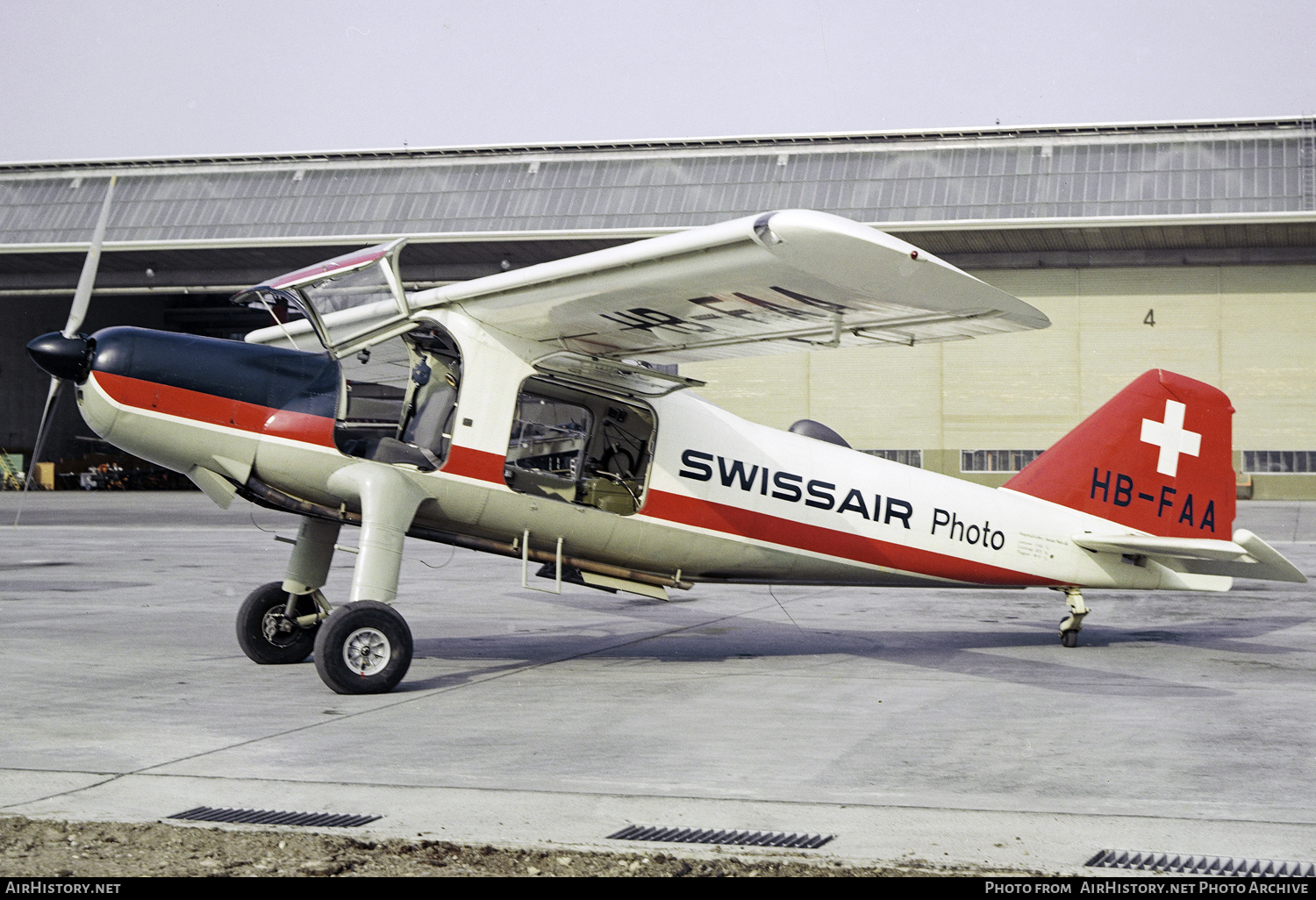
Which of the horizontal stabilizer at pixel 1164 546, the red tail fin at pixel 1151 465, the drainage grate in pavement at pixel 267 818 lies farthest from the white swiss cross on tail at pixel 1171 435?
the drainage grate in pavement at pixel 267 818

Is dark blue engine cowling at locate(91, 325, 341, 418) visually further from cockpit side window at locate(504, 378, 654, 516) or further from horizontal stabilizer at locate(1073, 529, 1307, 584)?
horizontal stabilizer at locate(1073, 529, 1307, 584)

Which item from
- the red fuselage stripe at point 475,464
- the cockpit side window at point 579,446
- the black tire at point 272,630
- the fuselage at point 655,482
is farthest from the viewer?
the black tire at point 272,630

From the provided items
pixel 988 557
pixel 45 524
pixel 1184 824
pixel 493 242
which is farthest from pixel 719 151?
pixel 1184 824

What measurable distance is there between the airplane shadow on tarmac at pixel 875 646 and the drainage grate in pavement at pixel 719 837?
3964mm

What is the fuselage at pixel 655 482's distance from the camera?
8.45 m

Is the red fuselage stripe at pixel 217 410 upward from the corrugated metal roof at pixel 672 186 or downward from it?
downward

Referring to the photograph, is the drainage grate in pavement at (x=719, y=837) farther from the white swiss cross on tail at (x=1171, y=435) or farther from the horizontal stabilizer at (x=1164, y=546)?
the white swiss cross on tail at (x=1171, y=435)

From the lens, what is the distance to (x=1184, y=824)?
5.09m

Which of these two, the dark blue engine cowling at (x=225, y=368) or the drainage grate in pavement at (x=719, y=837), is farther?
the dark blue engine cowling at (x=225, y=368)

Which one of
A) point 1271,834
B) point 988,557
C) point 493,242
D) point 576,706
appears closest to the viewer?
point 1271,834

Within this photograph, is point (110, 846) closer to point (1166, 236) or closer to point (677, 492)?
point (677, 492)

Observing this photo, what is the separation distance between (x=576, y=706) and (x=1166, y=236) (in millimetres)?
37103

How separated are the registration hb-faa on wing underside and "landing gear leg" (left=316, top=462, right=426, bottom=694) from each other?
0.06 ft

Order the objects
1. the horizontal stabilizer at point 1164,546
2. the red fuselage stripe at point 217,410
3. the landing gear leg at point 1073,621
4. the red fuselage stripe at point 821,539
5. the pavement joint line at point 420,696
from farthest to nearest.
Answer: the landing gear leg at point 1073,621
the horizontal stabilizer at point 1164,546
the red fuselage stripe at point 821,539
the red fuselage stripe at point 217,410
the pavement joint line at point 420,696
